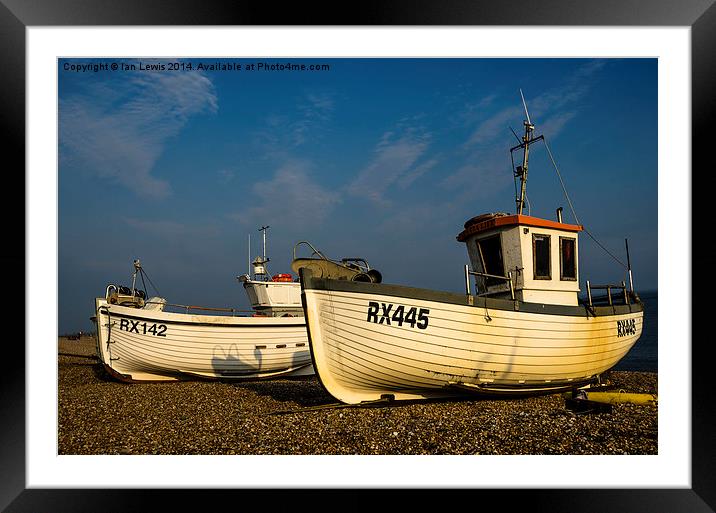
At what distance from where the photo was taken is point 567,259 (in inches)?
398

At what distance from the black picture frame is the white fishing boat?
7837 millimetres

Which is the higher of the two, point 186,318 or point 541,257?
point 541,257

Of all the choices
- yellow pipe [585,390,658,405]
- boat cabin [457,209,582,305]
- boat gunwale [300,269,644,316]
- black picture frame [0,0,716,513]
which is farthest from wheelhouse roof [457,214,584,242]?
black picture frame [0,0,716,513]

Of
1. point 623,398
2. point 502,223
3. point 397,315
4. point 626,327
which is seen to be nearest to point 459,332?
point 397,315

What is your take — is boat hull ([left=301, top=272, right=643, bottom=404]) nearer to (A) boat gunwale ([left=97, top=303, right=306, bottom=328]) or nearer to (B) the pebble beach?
(B) the pebble beach

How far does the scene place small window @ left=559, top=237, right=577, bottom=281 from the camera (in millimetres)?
9934

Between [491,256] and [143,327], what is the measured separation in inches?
390

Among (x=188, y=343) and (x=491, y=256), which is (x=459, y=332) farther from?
(x=188, y=343)

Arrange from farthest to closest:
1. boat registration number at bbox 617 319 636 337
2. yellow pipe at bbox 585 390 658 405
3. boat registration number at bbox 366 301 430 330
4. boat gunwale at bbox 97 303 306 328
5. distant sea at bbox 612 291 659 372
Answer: distant sea at bbox 612 291 659 372 → boat gunwale at bbox 97 303 306 328 → boat registration number at bbox 617 319 636 337 → yellow pipe at bbox 585 390 658 405 → boat registration number at bbox 366 301 430 330

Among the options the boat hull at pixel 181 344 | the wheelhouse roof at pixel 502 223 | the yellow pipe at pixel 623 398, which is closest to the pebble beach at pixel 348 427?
the yellow pipe at pixel 623 398

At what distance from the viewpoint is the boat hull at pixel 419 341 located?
7758mm
